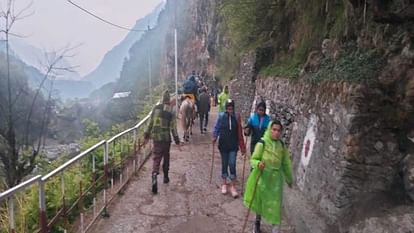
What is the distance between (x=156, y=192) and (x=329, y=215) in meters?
3.71

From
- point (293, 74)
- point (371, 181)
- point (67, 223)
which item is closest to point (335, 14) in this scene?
point (293, 74)

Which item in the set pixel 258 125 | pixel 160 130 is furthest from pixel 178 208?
pixel 258 125

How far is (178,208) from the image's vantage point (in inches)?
282

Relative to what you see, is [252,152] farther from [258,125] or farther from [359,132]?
[359,132]

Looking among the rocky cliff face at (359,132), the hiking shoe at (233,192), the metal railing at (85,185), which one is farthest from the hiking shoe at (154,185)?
the rocky cliff face at (359,132)

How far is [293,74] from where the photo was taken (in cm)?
953

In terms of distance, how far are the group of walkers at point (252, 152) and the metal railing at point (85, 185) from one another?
801mm

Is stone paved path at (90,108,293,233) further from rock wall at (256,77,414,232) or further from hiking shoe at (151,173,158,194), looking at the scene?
rock wall at (256,77,414,232)

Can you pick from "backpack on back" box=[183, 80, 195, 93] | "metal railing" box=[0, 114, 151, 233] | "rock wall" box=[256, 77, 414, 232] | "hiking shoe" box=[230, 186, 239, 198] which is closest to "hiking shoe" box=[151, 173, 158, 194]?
"metal railing" box=[0, 114, 151, 233]

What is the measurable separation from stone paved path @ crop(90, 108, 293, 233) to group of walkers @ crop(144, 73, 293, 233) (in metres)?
0.32

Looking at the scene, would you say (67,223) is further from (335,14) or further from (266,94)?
(266,94)

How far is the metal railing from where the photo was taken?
445 cm

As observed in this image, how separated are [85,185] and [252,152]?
3.11m

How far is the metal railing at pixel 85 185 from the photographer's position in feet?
14.6
